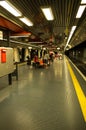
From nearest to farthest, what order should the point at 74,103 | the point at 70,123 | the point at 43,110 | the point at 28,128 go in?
the point at 28,128 → the point at 70,123 → the point at 43,110 → the point at 74,103

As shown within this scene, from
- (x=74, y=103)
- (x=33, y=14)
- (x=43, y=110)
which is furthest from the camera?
(x=33, y=14)

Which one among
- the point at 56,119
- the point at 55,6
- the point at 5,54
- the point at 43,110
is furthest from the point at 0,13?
the point at 56,119

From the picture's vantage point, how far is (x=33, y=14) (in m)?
6.87

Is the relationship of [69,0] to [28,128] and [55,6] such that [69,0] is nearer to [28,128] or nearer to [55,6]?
[55,6]

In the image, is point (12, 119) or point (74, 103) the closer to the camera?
point (12, 119)

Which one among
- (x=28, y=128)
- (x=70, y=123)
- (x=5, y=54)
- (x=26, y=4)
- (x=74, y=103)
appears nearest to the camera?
(x=28, y=128)

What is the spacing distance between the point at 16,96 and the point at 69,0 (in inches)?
139

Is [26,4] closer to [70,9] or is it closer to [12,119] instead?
[70,9]

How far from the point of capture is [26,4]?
5.54 m

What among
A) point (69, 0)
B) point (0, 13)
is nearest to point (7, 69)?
point (0, 13)

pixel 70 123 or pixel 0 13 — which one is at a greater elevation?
pixel 0 13

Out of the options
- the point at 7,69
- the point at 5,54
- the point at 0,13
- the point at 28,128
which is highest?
the point at 0,13

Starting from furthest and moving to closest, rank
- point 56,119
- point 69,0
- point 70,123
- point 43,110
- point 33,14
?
point 33,14, point 69,0, point 43,110, point 56,119, point 70,123

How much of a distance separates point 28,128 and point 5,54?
3653 millimetres
